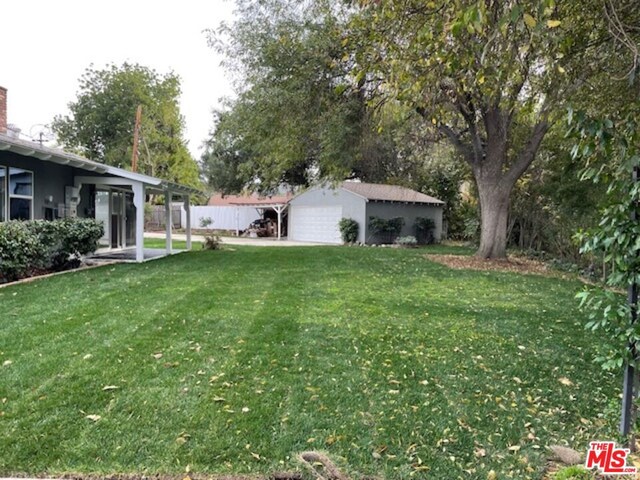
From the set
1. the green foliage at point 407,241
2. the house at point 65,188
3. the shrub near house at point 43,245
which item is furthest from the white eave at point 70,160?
the green foliage at point 407,241

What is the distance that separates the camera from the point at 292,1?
9789 millimetres

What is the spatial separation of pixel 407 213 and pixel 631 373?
18.6 m

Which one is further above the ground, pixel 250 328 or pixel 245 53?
pixel 245 53

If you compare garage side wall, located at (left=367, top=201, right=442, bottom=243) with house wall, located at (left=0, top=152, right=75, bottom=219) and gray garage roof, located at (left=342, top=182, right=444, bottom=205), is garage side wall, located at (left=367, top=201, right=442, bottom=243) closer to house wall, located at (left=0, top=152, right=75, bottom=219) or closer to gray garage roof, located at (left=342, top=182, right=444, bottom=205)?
gray garage roof, located at (left=342, top=182, right=444, bottom=205)

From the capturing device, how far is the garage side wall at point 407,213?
19.8 metres

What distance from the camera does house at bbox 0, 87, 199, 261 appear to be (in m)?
9.13

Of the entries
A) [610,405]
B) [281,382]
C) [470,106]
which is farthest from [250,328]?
[470,106]

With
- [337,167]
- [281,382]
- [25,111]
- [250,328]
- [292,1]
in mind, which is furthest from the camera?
[25,111]

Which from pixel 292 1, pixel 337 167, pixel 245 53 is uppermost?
pixel 292 1

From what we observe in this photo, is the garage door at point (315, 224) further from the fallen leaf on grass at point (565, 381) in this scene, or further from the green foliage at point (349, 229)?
the fallen leaf on grass at point (565, 381)

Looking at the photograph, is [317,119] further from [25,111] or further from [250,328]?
[25,111]

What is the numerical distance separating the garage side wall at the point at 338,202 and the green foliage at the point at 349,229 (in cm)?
16

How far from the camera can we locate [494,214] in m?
12.1

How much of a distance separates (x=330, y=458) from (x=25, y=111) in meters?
36.9
